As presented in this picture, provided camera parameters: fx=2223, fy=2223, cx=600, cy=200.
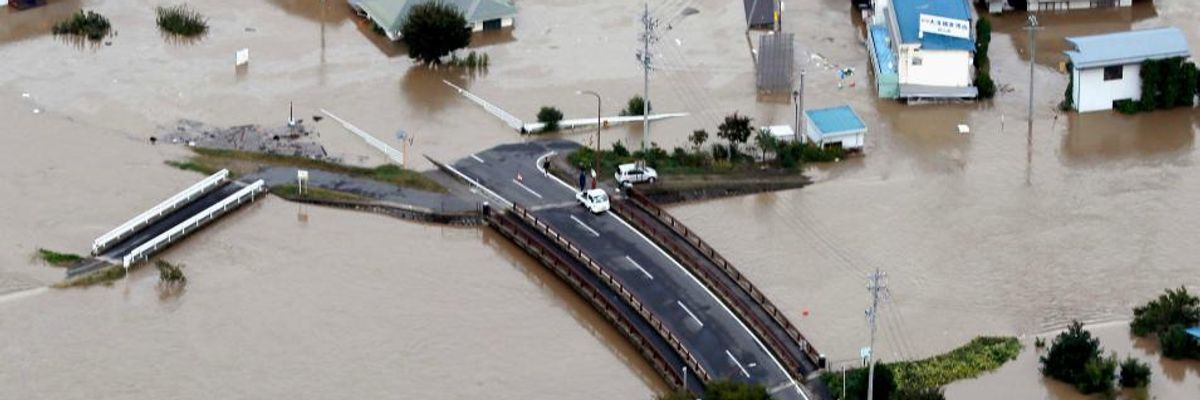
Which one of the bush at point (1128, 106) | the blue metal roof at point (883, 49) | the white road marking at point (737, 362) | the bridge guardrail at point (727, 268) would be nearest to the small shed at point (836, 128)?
the blue metal roof at point (883, 49)

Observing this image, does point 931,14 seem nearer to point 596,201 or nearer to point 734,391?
point 596,201

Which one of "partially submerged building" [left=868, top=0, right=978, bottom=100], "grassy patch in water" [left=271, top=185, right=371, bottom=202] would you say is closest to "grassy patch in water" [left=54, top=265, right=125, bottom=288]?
"grassy patch in water" [left=271, top=185, right=371, bottom=202]

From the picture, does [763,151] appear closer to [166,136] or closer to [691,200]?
[691,200]

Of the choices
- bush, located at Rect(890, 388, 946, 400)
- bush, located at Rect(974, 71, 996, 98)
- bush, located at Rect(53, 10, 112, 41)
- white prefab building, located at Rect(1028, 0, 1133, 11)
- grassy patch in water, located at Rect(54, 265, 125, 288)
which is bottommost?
bush, located at Rect(890, 388, 946, 400)

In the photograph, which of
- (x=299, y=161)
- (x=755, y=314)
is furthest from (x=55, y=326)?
(x=755, y=314)

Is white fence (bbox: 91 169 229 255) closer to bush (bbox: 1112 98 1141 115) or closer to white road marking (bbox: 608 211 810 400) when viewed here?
white road marking (bbox: 608 211 810 400)

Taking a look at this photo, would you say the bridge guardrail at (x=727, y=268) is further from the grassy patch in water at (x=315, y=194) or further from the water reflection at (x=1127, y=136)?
the water reflection at (x=1127, y=136)
